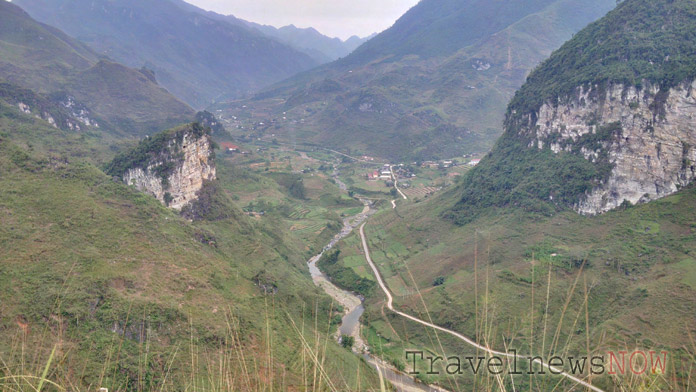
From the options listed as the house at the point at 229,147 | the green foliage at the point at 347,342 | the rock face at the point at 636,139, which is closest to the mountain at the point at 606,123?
the rock face at the point at 636,139

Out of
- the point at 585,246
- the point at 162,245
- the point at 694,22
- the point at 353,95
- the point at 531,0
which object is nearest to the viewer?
the point at 162,245

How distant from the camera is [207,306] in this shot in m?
29.8

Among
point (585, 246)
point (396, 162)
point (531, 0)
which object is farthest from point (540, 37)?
point (585, 246)

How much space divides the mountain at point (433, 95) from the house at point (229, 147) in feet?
95.6

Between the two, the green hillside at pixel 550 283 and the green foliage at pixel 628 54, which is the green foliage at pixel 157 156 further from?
the green foliage at pixel 628 54

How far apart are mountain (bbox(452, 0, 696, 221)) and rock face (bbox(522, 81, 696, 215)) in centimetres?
8

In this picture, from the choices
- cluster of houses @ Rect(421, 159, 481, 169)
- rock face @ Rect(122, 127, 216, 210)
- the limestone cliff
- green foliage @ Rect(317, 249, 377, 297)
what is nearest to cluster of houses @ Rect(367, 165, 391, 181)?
cluster of houses @ Rect(421, 159, 481, 169)

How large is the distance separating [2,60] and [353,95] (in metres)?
92.2

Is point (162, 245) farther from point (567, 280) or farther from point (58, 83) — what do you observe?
point (58, 83)

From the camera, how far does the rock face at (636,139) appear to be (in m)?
35.9

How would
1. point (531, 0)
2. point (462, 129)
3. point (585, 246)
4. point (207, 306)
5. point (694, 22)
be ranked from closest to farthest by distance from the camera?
point (207, 306), point (585, 246), point (694, 22), point (462, 129), point (531, 0)

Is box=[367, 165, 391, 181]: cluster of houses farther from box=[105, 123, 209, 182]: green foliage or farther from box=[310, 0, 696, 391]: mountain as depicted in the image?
box=[105, 123, 209, 182]: green foliage

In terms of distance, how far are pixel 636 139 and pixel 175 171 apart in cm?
4203

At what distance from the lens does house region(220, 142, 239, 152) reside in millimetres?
103406
